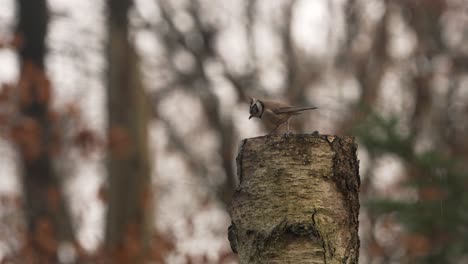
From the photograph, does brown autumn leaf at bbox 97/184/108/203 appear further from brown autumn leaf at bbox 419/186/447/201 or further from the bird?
the bird

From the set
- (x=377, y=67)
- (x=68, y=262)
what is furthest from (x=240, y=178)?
(x=377, y=67)

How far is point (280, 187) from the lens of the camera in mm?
2861

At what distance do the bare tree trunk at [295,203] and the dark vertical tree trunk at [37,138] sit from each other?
Result: 8841mm

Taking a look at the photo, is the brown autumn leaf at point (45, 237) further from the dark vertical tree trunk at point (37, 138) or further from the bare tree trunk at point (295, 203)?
the bare tree trunk at point (295, 203)

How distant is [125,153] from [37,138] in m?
1.65

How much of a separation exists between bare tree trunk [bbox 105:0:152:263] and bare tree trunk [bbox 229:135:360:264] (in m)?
9.23

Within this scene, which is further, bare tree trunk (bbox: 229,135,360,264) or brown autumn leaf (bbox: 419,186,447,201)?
brown autumn leaf (bbox: 419,186,447,201)

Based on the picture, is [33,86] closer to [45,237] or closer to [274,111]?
[45,237]

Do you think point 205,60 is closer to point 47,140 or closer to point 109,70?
point 109,70

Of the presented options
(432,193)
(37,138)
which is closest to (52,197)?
(37,138)

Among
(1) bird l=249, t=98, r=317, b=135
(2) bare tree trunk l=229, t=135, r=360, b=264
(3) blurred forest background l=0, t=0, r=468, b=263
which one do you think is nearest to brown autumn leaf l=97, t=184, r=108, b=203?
(3) blurred forest background l=0, t=0, r=468, b=263

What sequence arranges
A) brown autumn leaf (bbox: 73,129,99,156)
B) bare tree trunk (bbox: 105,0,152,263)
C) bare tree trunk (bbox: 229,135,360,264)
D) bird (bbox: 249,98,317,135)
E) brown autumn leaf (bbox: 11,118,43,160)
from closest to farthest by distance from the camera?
1. bare tree trunk (bbox: 229,135,360,264)
2. bird (bbox: 249,98,317,135)
3. brown autumn leaf (bbox: 11,118,43,160)
4. brown autumn leaf (bbox: 73,129,99,156)
5. bare tree trunk (bbox: 105,0,152,263)

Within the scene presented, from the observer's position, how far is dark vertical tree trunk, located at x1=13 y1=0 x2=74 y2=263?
11.3m

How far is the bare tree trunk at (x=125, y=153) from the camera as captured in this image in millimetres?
12250
